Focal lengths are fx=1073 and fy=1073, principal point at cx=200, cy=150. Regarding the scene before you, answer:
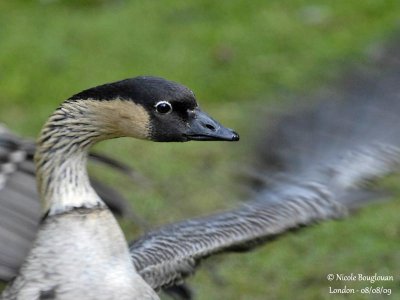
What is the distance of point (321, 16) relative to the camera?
381 inches

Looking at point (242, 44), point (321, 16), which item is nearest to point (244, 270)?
point (242, 44)

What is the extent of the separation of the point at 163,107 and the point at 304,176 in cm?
113

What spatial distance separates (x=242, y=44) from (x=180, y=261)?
4.83 metres

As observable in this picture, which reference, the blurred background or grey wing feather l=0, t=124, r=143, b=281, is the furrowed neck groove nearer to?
grey wing feather l=0, t=124, r=143, b=281

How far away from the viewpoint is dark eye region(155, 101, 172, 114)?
4.15 m

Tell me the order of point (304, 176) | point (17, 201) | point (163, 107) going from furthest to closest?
point (17, 201) < point (304, 176) < point (163, 107)

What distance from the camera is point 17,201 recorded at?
520 cm

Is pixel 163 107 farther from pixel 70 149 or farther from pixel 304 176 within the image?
pixel 304 176

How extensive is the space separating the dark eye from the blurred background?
1.34 meters

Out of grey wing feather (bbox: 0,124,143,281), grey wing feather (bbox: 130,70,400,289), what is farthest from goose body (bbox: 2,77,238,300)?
grey wing feather (bbox: 0,124,143,281)

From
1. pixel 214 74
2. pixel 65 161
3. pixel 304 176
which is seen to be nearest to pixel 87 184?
pixel 65 161

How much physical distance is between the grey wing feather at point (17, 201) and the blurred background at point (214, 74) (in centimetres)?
81

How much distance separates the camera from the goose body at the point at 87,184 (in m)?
4.14

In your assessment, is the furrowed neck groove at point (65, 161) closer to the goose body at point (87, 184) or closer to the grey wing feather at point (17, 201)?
the goose body at point (87, 184)
